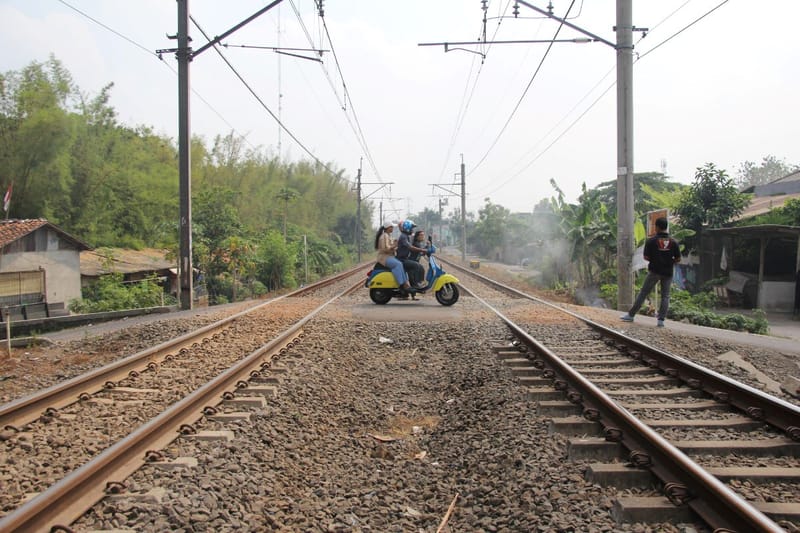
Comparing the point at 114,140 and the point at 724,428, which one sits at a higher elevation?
the point at 114,140

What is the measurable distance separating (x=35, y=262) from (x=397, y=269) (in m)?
13.5

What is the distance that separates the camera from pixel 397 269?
501 inches

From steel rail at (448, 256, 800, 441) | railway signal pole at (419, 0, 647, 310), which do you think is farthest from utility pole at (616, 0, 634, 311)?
steel rail at (448, 256, 800, 441)

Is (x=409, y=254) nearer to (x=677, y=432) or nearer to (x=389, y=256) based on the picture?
(x=389, y=256)

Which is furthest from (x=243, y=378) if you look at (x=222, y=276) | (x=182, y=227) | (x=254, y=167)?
(x=254, y=167)

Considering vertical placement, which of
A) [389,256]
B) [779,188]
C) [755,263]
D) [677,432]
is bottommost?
[677,432]

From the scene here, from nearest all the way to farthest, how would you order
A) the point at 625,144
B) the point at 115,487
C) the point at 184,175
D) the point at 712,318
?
the point at 115,487 → the point at 625,144 → the point at 712,318 → the point at 184,175

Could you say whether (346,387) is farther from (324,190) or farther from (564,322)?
(324,190)

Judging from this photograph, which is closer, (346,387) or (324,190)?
(346,387)

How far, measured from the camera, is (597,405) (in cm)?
497

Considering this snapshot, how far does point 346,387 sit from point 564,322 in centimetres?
511

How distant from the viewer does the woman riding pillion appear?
12648 mm

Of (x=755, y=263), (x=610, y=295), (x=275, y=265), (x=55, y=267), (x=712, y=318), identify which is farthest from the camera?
(x=275, y=265)

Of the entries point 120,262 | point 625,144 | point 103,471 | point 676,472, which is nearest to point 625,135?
point 625,144
